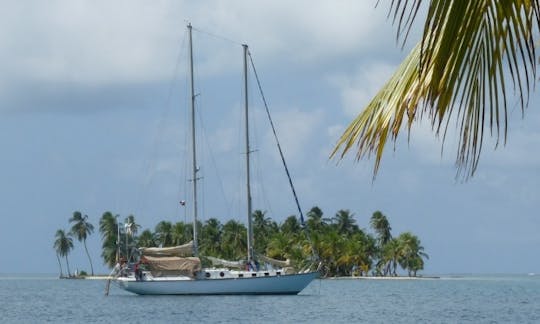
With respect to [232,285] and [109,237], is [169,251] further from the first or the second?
[109,237]

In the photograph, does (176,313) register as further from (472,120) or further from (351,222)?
(351,222)

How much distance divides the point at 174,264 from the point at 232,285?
4.38 meters

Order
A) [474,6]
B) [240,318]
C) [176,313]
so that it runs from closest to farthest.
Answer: [474,6], [240,318], [176,313]

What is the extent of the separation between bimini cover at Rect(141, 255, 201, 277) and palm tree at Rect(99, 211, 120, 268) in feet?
323

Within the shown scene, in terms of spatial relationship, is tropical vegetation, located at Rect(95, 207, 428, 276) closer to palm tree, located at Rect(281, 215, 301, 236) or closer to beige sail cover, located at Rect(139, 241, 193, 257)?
palm tree, located at Rect(281, 215, 301, 236)

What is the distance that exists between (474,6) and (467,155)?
444mm

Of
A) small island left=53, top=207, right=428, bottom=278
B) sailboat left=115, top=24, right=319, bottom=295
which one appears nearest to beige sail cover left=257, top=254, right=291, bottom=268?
sailboat left=115, top=24, right=319, bottom=295

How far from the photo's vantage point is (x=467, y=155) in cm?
342

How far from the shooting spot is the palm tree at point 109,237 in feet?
586

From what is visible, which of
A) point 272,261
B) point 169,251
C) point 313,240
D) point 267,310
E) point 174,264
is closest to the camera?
point 267,310

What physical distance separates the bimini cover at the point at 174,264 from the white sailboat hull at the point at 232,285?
845 millimetres

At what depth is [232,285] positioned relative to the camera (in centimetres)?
8100

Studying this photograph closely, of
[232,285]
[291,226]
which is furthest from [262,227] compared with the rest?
[232,285]

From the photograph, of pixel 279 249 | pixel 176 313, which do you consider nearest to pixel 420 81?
pixel 176 313
